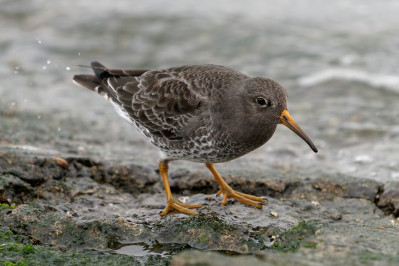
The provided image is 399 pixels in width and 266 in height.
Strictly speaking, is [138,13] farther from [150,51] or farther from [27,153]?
[27,153]

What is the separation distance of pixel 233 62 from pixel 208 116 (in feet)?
25.0

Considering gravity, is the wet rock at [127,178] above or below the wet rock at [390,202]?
below

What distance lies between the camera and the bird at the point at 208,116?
5566 mm

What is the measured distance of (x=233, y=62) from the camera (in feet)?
43.3

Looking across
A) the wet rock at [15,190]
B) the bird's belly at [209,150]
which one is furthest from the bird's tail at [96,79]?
the wet rock at [15,190]

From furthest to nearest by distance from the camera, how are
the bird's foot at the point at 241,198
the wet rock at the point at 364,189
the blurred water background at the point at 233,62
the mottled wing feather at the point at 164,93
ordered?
the blurred water background at the point at 233,62
the wet rock at the point at 364,189
the mottled wing feather at the point at 164,93
the bird's foot at the point at 241,198

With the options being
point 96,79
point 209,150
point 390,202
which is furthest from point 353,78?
point 209,150

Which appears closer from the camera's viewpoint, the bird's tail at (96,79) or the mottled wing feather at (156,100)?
the mottled wing feather at (156,100)

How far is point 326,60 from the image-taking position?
13062mm

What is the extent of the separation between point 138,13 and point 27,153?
1067 centimetres

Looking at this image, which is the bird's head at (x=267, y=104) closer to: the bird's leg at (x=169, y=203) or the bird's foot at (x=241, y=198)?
the bird's foot at (x=241, y=198)

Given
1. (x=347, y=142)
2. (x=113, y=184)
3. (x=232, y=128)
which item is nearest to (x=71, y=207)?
(x=113, y=184)

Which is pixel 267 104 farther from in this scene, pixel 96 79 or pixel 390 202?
pixel 96 79

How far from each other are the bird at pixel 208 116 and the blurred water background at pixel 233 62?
3.12 feet
